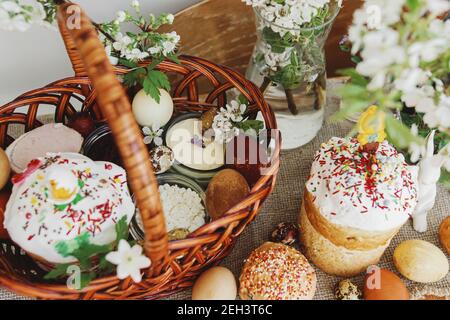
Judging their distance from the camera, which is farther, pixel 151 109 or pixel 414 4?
pixel 151 109

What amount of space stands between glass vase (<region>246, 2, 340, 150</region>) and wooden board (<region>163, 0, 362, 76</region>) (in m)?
0.21

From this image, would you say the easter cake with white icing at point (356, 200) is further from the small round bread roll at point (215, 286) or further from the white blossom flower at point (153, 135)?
the white blossom flower at point (153, 135)

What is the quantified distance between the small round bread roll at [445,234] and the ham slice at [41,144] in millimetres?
656

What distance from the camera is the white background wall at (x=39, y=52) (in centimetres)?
111

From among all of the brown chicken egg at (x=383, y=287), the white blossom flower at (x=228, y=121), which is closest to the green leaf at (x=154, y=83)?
the white blossom flower at (x=228, y=121)

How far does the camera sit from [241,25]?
116 centimetres

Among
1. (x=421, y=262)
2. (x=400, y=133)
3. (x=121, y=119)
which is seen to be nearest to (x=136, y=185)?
(x=121, y=119)

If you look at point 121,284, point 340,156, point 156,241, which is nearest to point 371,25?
point 340,156

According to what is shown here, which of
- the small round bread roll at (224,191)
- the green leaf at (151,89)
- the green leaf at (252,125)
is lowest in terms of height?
the small round bread roll at (224,191)

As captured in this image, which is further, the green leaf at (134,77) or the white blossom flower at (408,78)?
Answer: the green leaf at (134,77)

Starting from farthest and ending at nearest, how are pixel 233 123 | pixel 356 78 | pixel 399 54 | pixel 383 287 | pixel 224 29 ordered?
pixel 224 29
pixel 233 123
pixel 383 287
pixel 356 78
pixel 399 54

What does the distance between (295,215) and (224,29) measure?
1.55 ft

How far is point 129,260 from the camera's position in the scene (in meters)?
0.65

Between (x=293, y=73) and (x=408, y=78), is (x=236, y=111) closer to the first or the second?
(x=293, y=73)
